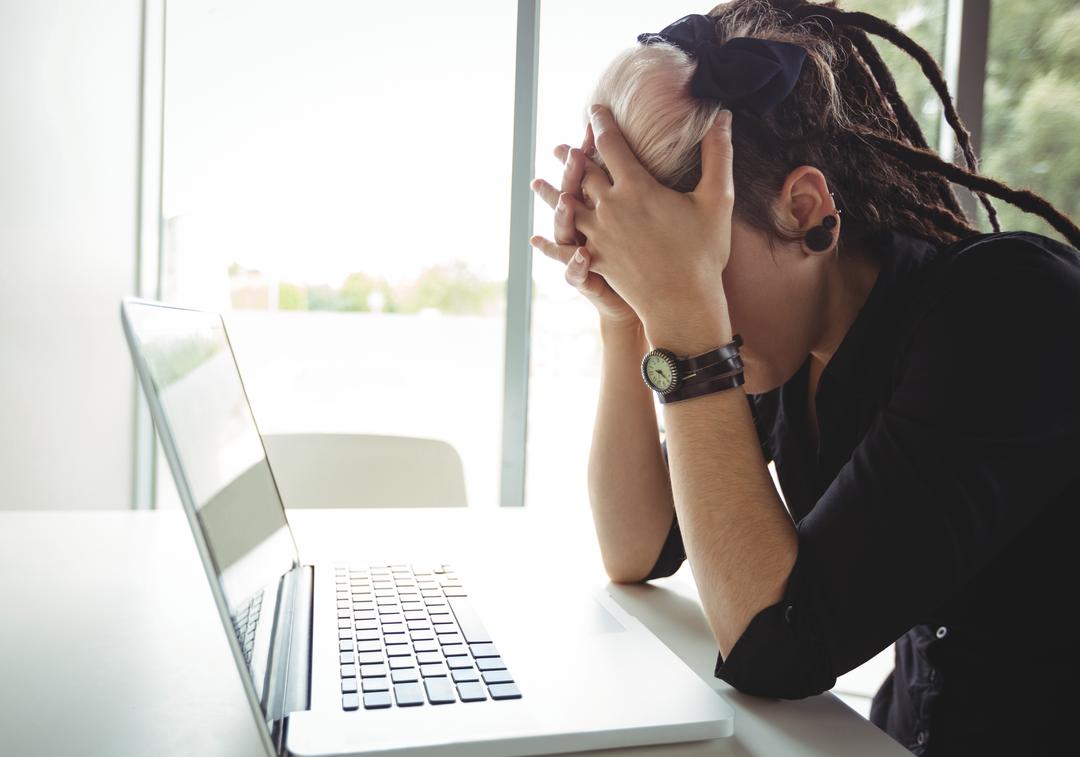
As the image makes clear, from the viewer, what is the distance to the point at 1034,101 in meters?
2.45

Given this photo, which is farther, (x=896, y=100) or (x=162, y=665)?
(x=896, y=100)

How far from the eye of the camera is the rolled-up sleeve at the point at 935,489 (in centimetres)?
63

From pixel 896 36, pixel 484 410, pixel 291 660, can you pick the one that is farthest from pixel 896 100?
pixel 484 410

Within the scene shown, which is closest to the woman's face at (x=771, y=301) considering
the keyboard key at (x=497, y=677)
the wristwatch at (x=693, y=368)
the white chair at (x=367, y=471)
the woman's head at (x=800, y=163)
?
the woman's head at (x=800, y=163)

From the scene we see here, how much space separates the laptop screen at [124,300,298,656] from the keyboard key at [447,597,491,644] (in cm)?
16

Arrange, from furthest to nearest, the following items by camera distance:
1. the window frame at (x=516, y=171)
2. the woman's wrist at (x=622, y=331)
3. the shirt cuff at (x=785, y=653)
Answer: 1. the window frame at (x=516, y=171)
2. the woman's wrist at (x=622, y=331)
3. the shirt cuff at (x=785, y=653)

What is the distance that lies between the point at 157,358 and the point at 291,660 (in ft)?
0.80

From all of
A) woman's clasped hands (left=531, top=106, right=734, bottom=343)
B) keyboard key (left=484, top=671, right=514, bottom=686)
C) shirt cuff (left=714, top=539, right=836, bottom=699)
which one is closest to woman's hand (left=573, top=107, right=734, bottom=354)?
woman's clasped hands (left=531, top=106, right=734, bottom=343)

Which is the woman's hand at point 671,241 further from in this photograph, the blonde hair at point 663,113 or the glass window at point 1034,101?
the glass window at point 1034,101

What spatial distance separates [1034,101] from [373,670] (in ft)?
8.92

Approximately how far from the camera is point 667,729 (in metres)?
0.52

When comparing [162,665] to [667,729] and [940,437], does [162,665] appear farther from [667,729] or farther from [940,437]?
[940,437]

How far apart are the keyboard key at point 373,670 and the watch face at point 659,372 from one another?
367 mm

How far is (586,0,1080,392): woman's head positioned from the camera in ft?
2.80
